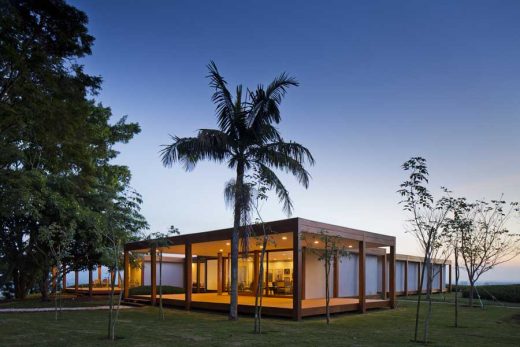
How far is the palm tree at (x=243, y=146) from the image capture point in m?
16.0

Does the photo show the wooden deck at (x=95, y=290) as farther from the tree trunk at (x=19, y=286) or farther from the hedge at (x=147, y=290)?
the tree trunk at (x=19, y=286)

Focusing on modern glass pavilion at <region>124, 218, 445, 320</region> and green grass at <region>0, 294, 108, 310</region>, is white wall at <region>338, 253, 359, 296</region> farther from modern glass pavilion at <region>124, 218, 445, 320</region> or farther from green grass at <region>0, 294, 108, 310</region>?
green grass at <region>0, 294, 108, 310</region>

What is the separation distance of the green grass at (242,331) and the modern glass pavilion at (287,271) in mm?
1980

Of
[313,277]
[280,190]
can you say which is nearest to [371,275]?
[313,277]

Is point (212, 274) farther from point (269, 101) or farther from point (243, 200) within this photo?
point (269, 101)

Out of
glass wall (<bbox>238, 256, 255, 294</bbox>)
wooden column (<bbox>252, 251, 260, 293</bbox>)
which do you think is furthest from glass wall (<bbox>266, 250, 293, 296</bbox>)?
glass wall (<bbox>238, 256, 255, 294</bbox>)

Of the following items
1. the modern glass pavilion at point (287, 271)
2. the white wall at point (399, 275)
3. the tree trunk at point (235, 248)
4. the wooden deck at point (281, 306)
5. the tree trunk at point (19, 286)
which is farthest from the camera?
the white wall at point (399, 275)

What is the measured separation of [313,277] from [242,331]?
11.0m

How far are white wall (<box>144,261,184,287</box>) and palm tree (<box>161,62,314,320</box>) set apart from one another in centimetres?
1996

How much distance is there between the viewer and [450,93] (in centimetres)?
1720

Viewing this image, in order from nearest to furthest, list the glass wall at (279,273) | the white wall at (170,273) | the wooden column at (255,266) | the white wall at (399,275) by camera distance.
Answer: the glass wall at (279,273) → the wooden column at (255,266) → the white wall at (399,275) → the white wall at (170,273)

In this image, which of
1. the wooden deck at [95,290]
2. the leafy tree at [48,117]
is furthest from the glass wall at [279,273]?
the wooden deck at [95,290]

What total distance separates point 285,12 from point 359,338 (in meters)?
10.6

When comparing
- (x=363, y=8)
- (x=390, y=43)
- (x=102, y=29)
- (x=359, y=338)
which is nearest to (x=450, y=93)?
(x=390, y=43)
